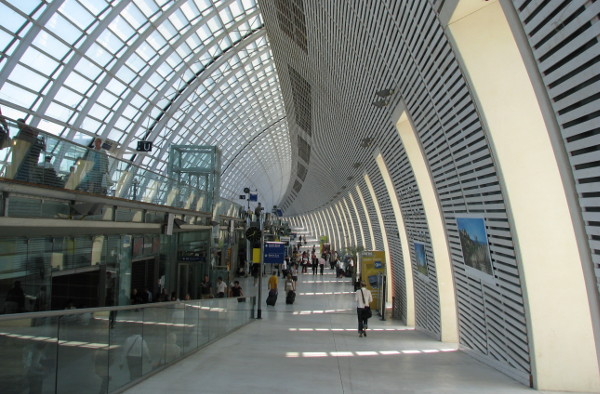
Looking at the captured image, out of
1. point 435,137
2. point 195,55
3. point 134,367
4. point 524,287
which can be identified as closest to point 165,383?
point 134,367

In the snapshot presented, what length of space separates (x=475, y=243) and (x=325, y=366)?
10.8ft

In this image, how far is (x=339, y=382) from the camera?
703 centimetres

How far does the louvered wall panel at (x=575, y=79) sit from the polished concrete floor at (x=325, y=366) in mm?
3301

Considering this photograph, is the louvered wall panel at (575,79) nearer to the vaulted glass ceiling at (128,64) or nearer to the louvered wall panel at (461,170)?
the louvered wall panel at (461,170)

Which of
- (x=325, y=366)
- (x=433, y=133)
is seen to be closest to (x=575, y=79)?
(x=433, y=133)

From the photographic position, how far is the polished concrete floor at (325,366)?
A: 6652 millimetres

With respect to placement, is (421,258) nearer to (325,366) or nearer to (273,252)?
(325,366)

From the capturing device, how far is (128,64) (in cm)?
2958

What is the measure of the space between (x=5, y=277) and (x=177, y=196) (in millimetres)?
6773

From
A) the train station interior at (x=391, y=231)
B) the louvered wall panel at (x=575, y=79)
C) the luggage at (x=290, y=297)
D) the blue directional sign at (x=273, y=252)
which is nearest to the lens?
the louvered wall panel at (x=575, y=79)

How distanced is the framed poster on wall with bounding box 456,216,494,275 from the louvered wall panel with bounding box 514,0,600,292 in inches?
138

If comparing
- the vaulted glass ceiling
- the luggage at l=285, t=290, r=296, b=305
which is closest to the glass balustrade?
the luggage at l=285, t=290, r=296, b=305

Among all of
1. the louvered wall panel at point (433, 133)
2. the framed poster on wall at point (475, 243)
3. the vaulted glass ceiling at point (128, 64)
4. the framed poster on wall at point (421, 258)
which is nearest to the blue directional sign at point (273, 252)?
the louvered wall panel at point (433, 133)

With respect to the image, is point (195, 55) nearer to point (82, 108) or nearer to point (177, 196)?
point (82, 108)
